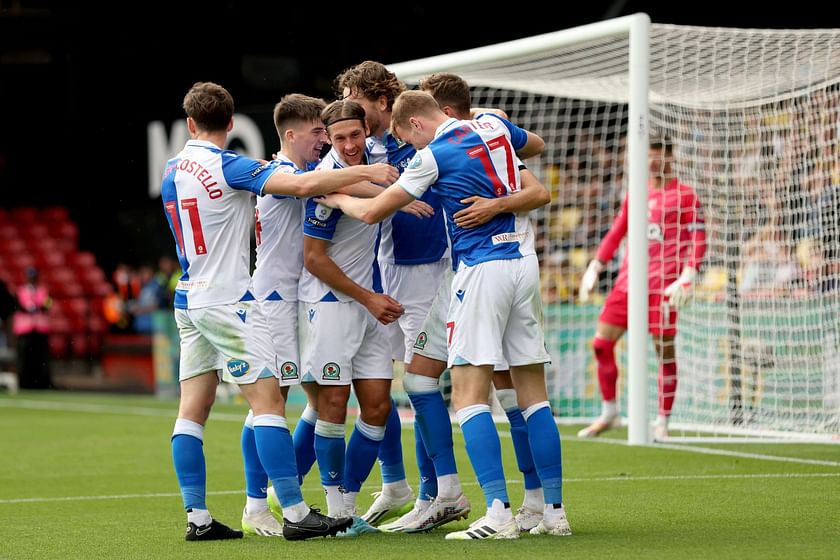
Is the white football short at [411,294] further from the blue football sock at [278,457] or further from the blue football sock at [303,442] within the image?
the blue football sock at [278,457]

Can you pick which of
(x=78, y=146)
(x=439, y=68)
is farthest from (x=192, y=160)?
(x=78, y=146)

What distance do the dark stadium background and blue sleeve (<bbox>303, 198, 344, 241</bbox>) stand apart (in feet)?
34.4

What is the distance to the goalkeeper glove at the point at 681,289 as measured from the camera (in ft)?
30.4

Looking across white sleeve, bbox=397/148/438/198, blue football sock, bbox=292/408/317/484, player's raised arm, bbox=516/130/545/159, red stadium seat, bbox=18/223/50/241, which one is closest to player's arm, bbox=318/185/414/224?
white sleeve, bbox=397/148/438/198

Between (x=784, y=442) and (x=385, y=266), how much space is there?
4.75 metres

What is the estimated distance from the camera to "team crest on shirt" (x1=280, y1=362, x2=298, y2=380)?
5672 mm

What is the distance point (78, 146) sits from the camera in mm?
26109

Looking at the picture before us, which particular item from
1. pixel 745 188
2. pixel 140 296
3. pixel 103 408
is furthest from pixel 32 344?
pixel 745 188

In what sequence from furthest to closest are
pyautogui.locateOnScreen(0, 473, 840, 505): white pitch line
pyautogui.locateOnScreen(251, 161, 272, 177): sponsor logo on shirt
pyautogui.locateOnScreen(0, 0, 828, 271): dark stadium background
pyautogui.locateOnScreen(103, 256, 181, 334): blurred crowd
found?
pyautogui.locateOnScreen(103, 256, 181, 334): blurred crowd
pyautogui.locateOnScreen(0, 0, 828, 271): dark stadium background
pyautogui.locateOnScreen(0, 473, 840, 505): white pitch line
pyautogui.locateOnScreen(251, 161, 272, 177): sponsor logo on shirt

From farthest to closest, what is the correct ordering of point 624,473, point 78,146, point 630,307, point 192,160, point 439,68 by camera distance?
point 78,146 → point 439,68 → point 630,307 → point 624,473 → point 192,160

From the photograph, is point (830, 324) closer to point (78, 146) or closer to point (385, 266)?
point (385, 266)

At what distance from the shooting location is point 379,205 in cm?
519

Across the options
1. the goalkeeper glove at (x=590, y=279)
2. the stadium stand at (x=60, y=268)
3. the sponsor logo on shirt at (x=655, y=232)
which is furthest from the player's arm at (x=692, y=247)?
the stadium stand at (x=60, y=268)

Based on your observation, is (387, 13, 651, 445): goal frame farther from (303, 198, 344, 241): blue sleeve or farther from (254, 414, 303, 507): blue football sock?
(254, 414, 303, 507): blue football sock
